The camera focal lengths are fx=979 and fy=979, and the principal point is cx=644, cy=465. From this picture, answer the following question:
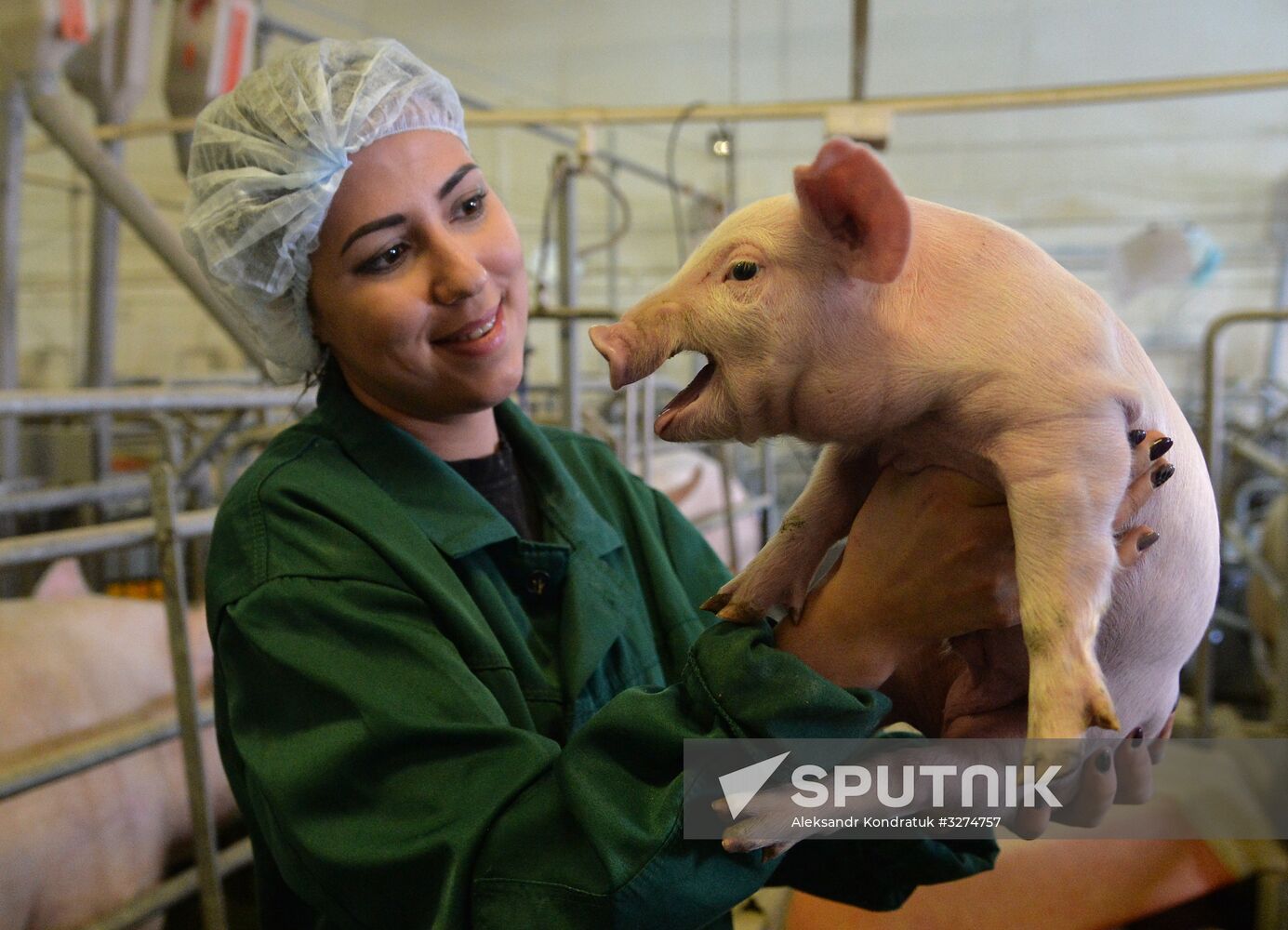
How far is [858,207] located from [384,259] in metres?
0.48

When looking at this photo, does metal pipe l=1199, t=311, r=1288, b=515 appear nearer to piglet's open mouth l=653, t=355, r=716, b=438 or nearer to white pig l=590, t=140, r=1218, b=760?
white pig l=590, t=140, r=1218, b=760

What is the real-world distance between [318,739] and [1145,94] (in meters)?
1.87

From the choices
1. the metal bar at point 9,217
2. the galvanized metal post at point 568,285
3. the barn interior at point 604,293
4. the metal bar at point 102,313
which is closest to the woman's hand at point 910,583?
the barn interior at point 604,293

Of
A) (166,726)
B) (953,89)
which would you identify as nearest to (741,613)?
(166,726)

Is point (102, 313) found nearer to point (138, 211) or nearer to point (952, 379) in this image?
point (138, 211)

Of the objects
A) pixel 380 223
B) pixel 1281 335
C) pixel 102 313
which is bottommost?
pixel 1281 335

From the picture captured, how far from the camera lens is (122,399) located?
1698mm

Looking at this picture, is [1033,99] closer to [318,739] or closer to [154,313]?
[318,739]

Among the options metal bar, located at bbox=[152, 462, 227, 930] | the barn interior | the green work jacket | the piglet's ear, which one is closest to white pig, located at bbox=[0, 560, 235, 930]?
the barn interior

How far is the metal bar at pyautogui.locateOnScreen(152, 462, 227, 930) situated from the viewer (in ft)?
4.41

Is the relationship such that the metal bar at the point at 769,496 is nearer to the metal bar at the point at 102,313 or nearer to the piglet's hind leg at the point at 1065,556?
the metal bar at the point at 102,313

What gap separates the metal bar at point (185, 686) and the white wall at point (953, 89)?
2874 mm

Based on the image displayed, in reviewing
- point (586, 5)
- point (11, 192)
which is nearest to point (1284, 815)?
point (11, 192)

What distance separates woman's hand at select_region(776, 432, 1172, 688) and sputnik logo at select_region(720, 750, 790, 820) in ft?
0.28
